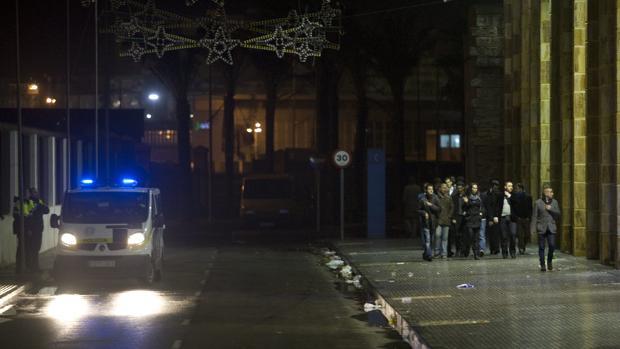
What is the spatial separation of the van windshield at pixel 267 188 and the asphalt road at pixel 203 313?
19.3 m

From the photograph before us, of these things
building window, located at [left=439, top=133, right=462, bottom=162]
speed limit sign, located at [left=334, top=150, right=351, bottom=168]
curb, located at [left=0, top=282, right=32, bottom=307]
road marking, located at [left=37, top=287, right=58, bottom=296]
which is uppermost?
building window, located at [left=439, top=133, right=462, bottom=162]

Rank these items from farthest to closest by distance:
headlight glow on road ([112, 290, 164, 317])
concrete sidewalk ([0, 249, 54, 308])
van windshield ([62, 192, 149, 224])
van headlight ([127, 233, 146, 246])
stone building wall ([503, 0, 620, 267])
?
stone building wall ([503, 0, 620, 267]) < van windshield ([62, 192, 149, 224]) < van headlight ([127, 233, 146, 246]) < concrete sidewalk ([0, 249, 54, 308]) < headlight glow on road ([112, 290, 164, 317])

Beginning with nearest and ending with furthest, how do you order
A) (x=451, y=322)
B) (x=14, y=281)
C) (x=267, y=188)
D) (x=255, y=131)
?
(x=451, y=322) → (x=14, y=281) → (x=267, y=188) → (x=255, y=131)

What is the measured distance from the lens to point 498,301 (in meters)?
17.3

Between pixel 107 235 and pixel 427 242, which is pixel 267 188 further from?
pixel 107 235

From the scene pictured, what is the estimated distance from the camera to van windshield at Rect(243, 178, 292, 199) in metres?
46.0

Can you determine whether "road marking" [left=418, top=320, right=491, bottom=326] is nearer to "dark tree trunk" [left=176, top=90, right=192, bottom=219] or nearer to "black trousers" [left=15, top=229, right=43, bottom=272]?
"black trousers" [left=15, top=229, right=43, bottom=272]

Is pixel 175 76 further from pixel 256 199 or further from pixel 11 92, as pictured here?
pixel 11 92

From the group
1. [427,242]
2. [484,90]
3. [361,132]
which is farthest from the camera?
[361,132]

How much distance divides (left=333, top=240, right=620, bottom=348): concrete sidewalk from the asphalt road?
0.66 m

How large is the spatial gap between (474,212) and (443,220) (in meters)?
0.73

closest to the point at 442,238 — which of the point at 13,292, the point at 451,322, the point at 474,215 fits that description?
the point at 474,215

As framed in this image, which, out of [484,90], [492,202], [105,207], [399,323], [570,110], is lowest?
[399,323]

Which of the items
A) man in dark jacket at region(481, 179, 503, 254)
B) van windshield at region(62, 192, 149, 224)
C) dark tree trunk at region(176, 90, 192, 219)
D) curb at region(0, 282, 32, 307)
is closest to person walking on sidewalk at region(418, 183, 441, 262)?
man in dark jacket at region(481, 179, 503, 254)
